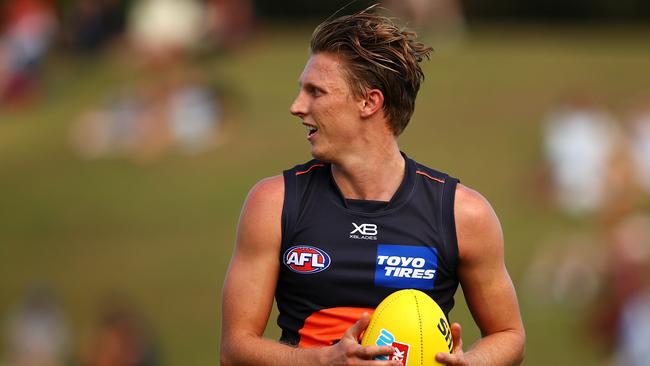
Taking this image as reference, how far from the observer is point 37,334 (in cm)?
1761

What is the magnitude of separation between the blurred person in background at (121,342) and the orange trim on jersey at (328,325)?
1157 centimetres

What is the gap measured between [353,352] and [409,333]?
0.26 meters

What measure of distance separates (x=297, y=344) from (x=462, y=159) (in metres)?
15.0

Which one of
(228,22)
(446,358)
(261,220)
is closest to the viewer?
(446,358)

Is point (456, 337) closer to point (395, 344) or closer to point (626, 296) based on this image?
point (395, 344)

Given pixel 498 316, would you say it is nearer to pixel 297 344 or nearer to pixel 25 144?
pixel 297 344

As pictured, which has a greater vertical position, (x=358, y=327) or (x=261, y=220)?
(x=261, y=220)

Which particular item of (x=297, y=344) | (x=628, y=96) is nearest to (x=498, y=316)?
(x=297, y=344)

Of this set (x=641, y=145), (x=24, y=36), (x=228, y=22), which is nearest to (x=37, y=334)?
(x=24, y=36)

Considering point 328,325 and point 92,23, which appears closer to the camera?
point 328,325

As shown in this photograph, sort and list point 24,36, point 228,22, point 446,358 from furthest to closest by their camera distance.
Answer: point 228,22 < point 24,36 < point 446,358

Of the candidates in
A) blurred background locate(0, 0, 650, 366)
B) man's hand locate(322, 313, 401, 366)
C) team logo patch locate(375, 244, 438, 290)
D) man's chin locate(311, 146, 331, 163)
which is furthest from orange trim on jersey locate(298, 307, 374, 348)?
blurred background locate(0, 0, 650, 366)

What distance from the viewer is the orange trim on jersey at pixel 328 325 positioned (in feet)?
15.2

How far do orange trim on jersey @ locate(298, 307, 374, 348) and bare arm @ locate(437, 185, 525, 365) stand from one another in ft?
1.42
